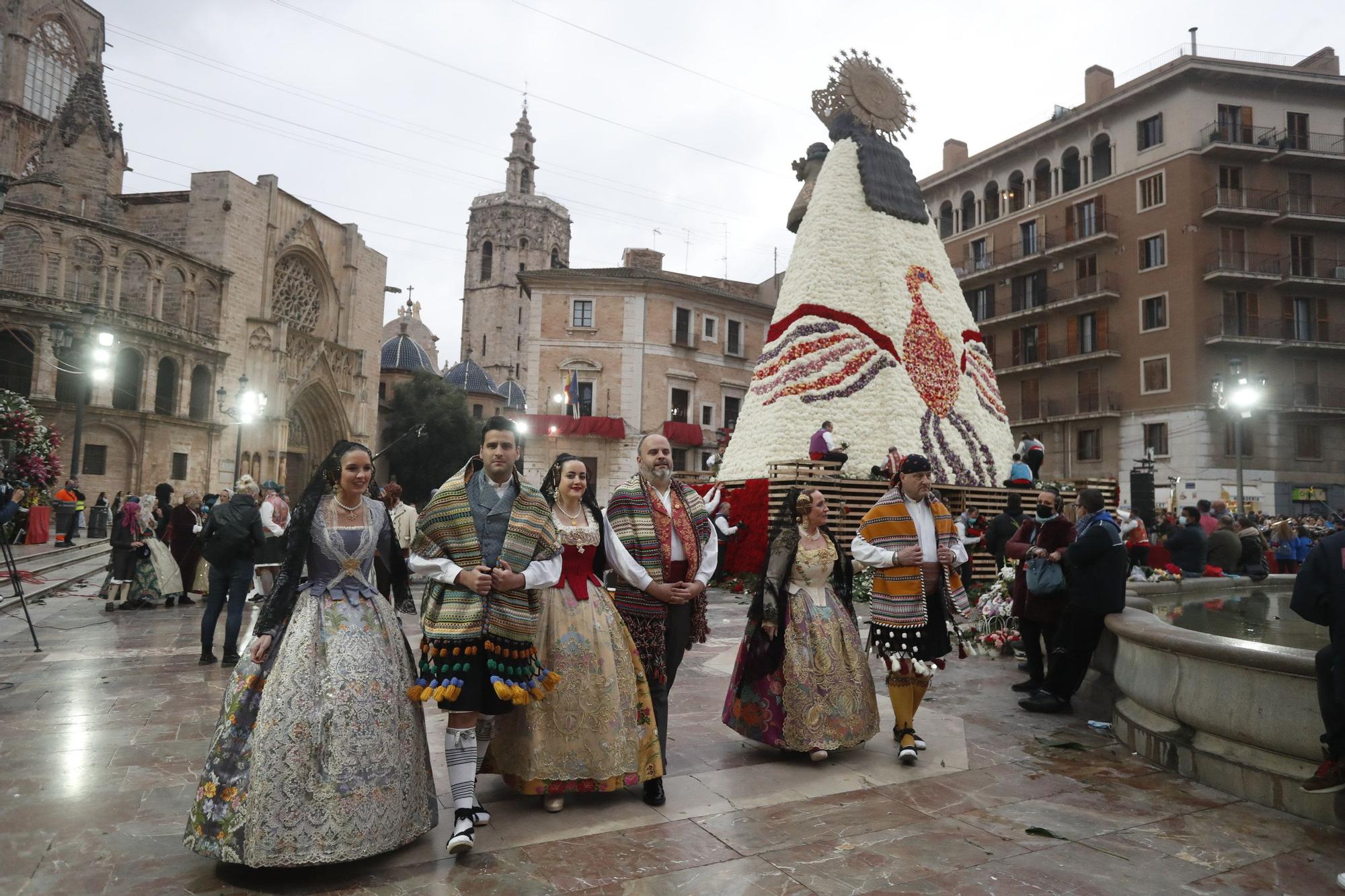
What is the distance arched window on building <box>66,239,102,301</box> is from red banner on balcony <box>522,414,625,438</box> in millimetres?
15255

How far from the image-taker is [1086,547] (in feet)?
18.8

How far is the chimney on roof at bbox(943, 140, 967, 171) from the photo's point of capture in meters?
37.6

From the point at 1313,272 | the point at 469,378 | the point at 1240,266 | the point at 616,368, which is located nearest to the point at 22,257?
the point at 616,368

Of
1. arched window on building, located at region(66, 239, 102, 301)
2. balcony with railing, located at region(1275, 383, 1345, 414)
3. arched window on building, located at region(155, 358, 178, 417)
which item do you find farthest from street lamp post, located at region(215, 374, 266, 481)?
balcony with railing, located at region(1275, 383, 1345, 414)

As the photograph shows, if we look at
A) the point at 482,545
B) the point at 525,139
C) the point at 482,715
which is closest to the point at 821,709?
the point at 482,715

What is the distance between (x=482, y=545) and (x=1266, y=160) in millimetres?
34476

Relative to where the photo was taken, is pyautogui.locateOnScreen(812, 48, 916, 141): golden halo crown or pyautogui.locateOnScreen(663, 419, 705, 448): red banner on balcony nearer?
pyautogui.locateOnScreen(812, 48, 916, 141): golden halo crown

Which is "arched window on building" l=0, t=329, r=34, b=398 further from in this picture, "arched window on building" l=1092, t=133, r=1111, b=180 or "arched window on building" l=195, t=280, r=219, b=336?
"arched window on building" l=1092, t=133, r=1111, b=180

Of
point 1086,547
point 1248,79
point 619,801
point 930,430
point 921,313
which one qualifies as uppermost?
point 1248,79

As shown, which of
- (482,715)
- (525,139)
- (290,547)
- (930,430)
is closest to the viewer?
(290,547)

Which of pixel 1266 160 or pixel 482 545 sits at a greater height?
pixel 1266 160

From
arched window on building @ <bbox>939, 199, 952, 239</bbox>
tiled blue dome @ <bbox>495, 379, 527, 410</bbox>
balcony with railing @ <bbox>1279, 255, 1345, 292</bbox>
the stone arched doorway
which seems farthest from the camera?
tiled blue dome @ <bbox>495, 379, 527, 410</bbox>

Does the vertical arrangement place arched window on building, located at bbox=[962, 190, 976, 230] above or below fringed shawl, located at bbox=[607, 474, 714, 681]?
above

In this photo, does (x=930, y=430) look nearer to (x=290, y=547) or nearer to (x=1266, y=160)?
(x=290, y=547)
